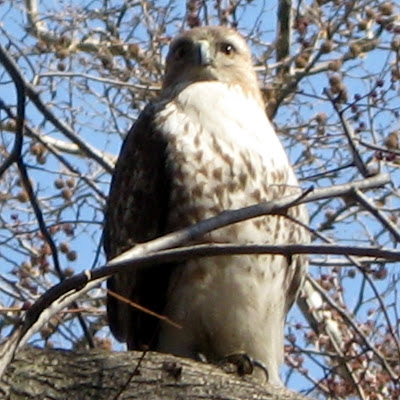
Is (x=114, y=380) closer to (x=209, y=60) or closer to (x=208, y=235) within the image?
(x=208, y=235)

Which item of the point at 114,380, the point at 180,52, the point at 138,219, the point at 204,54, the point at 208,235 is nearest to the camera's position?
Result: the point at 114,380

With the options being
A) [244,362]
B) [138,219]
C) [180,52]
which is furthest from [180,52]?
[244,362]

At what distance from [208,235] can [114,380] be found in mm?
1166

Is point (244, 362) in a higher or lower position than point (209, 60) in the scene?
lower

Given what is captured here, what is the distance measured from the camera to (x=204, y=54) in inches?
231

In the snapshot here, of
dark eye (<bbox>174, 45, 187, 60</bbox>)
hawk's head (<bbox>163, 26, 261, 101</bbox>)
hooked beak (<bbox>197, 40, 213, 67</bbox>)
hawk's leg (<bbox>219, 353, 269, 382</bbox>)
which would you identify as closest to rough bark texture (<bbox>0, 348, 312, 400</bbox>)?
hawk's leg (<bbox>219, 353, 269, 382</bbox>)

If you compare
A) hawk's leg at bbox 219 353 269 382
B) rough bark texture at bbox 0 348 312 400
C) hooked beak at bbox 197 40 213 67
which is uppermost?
hooked beak at bbox 197 40 213 67

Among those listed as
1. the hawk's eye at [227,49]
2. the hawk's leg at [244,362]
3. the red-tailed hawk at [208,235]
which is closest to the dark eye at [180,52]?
the hawk's eye at [227,49]

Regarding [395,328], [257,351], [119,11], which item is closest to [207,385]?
[257,351]

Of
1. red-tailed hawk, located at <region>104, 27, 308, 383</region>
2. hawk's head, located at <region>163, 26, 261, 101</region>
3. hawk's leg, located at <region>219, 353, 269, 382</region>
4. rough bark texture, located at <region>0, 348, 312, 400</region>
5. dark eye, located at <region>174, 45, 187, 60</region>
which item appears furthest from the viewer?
dark eye, located at <region>174, 45, 187, 60</region>

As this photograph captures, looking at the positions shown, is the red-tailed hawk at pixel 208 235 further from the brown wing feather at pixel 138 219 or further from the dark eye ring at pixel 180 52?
the dark eye ring at pixel 180 52

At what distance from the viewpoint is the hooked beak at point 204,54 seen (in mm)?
5844

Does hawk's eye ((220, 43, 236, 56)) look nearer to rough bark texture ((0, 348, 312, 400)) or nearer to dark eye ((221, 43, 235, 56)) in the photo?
dark eye ((221, 43, 235, 56))

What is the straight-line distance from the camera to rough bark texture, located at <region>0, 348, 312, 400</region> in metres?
3.66
